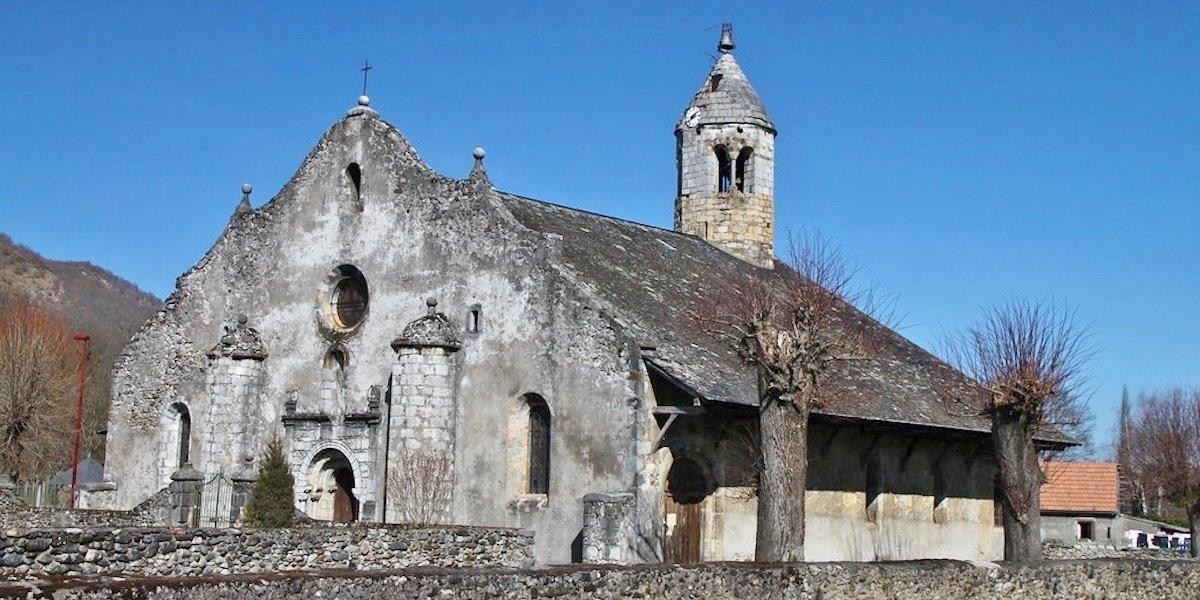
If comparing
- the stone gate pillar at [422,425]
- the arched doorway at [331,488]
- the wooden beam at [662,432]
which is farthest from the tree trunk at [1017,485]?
the arched doorway at [331,488]

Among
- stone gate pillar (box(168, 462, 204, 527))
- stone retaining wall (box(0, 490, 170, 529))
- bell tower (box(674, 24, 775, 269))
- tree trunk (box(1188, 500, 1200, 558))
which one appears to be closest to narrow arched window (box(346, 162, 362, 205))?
stone gate pillar (box(168, 462, 204, 527))

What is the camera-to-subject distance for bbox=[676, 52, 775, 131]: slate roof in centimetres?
4091

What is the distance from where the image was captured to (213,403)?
32250 mm

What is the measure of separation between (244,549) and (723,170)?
25.5 m

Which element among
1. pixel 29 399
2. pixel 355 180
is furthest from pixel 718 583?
pixel 29 399

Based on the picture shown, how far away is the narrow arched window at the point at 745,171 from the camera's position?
41031 mm

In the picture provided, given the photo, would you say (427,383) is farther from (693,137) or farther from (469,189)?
(693,137)

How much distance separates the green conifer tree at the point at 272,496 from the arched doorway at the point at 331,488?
128 centimetres

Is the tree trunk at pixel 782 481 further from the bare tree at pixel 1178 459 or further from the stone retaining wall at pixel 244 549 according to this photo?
the bare tree at pixel 1178 459

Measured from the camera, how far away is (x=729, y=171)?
137 feet

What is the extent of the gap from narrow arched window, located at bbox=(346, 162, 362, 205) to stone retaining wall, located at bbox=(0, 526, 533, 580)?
38.3 feet

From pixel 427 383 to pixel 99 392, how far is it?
49290mm

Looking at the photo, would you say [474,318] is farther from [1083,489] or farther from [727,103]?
[1083,489]

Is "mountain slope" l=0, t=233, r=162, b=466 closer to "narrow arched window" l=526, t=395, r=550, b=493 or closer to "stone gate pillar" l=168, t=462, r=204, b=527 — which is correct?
"stone gate pillar" l=168, t=462, r=204, b=527
